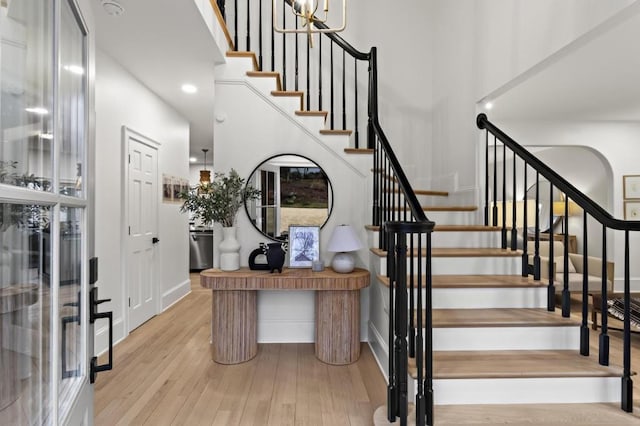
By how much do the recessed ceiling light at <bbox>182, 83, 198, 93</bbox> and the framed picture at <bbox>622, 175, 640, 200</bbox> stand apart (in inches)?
237

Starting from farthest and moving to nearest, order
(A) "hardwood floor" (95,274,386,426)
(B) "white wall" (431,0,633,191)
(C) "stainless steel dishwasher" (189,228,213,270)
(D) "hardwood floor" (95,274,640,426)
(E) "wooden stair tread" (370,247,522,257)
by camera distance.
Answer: (C) "stainless steel dishwasher" (189,228,213,270), (E) "wooden stair tread" (370,247,522,257), (B) "white wall" (431,0,633,191), (A) "hardwood floor" (95,274,386,426), (D) "hardwood floor" (95,274,640,426)

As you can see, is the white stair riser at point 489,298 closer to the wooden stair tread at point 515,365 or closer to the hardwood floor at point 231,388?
the wooden stair tread at point 515,365

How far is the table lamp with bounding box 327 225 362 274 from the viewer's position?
2697 mm

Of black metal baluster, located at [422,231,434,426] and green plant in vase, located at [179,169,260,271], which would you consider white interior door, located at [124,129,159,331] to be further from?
black metal baluster, located at [422,231,434,426]

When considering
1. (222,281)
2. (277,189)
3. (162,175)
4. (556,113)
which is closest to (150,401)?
(222,281)

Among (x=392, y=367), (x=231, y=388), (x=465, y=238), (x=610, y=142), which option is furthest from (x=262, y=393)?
(x=610, y=142)

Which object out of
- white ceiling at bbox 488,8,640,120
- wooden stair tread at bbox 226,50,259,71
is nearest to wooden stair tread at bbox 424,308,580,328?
Answer: white ceiling at bbox 488,8,640,120

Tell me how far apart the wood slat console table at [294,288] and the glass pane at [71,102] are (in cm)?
172

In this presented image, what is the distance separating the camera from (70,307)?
1020 millimetres

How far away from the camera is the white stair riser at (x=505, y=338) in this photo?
2096 mm

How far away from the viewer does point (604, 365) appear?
74.9 inches

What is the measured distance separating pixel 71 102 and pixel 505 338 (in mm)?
2506

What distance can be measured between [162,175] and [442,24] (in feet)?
12.9

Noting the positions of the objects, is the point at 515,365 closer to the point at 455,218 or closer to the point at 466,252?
the point at 466,252
